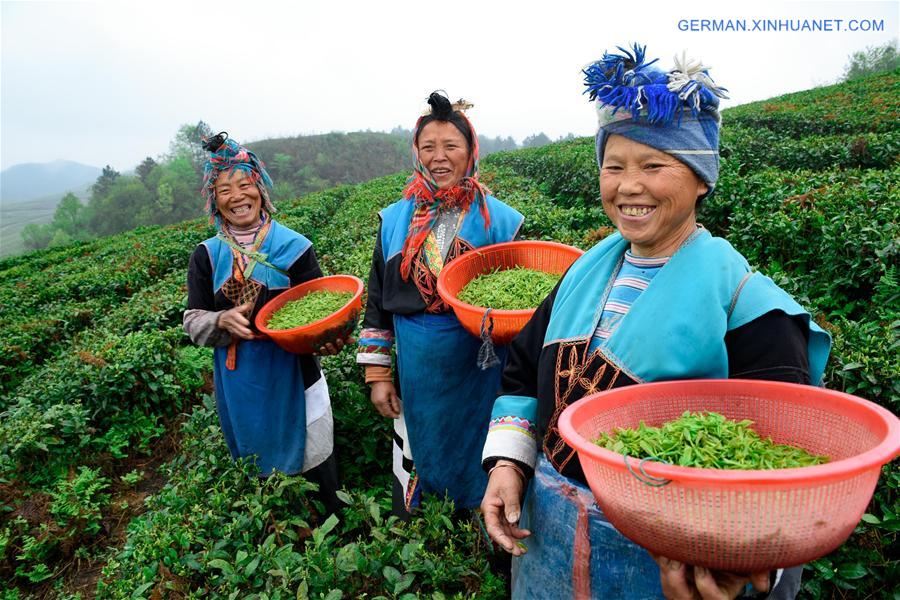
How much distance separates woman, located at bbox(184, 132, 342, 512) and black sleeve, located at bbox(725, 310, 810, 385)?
209cm

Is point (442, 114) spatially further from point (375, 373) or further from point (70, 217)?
point (70, 217)

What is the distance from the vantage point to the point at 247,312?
99.7 inches

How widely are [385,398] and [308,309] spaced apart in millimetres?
576

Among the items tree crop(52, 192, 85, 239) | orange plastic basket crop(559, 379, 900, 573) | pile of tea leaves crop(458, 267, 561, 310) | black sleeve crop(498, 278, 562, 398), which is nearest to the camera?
orange plastic basket crop(559, 379, 900, 573)

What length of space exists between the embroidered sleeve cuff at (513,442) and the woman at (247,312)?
1514 millimetres

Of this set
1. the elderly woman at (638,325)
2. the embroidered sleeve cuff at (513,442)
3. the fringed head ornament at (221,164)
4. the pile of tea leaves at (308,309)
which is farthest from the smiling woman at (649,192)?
the fringed head ornament at (221,164)

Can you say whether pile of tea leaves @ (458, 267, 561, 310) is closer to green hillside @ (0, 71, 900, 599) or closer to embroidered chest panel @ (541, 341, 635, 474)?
embroidered chest panel @ (541, 341, 635, 474)

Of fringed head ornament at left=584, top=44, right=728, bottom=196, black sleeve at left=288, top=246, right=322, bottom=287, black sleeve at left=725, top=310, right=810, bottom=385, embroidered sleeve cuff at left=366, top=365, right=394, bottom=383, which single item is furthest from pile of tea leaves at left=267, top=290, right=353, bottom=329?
black sleeve at left=725, top=310, right=810, bottom=385

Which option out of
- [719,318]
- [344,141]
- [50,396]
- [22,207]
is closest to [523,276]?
[719,318]

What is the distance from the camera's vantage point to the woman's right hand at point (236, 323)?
2.42 metres

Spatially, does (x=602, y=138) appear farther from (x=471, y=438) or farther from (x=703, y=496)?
(x=471, y=438)

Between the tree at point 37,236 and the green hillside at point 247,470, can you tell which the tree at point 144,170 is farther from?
the green hillside at point 247,470

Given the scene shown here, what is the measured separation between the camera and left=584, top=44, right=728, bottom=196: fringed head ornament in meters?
1.13

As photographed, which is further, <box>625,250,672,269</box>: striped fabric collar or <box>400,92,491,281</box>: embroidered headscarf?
<box>400,92,491,281</box>: embroidered headscarf
